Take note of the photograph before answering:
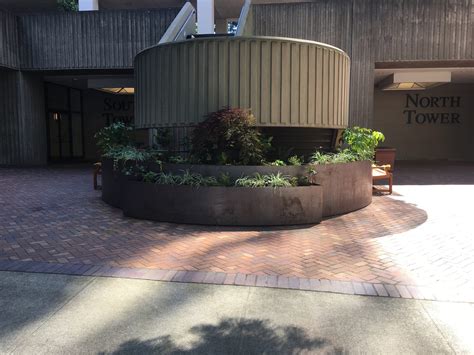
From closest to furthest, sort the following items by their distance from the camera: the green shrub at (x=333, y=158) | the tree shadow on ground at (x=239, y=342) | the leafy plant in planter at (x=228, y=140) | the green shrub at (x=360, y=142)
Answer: the tree shadow on ground at (x=239, y=342) → the leafy plant in planter at (x=228, y=140) → the green shrub at (x=333, y=158) → the green shrub at (x=360, y=142)

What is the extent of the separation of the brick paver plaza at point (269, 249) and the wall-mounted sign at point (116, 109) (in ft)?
45.2

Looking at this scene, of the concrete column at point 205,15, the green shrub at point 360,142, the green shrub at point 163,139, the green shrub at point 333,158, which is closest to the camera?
the green shrub at point 333,158

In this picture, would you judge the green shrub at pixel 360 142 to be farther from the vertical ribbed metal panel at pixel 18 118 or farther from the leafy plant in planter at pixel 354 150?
the vertical ribbed metal panel at pixel 18 118

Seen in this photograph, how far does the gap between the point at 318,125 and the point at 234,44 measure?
7.07 feet

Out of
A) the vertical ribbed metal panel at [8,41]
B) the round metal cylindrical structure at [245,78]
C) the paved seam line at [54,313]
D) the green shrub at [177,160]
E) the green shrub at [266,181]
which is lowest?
the paved seam line at [54,313]

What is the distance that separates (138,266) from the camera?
4484 mm

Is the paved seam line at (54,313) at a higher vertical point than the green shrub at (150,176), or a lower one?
lower

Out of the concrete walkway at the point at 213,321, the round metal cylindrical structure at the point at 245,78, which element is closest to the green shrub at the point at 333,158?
the round metal cylindrical structure at the point at 245,78

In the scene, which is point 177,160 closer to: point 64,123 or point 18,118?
point 18,118

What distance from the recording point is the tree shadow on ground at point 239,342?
9.25 ft

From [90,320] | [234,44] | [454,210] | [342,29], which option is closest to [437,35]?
[342,29]

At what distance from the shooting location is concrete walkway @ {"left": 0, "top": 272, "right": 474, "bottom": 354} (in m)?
2.88

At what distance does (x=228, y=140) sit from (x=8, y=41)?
1208 centimetres

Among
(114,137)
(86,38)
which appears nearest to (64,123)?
(86,38)
